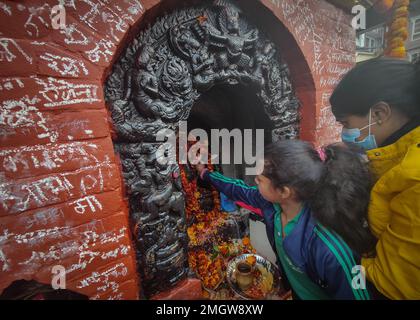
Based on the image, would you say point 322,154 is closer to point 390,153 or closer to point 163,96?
point 390,153

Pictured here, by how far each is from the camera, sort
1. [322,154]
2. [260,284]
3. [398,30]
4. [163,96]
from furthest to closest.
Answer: [398,30] < [260,284] < [163,96] < [322,154]

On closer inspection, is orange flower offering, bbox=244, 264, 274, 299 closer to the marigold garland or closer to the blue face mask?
the blue face mask

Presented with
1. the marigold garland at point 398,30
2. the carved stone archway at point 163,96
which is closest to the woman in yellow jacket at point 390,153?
the carved stone archway at point 163,96

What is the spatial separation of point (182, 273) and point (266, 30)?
233 cm

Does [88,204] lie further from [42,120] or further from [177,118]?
[177,118]

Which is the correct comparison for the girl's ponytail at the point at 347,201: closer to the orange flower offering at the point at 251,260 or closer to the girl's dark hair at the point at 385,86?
the girl's dark hair at the point at 385,86

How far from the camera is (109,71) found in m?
Result: 1.34

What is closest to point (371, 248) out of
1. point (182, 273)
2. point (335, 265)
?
point (335, 265)

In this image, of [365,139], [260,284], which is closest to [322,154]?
[365,139]

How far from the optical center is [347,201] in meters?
1.08

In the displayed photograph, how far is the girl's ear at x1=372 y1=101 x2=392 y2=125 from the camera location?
115 cm

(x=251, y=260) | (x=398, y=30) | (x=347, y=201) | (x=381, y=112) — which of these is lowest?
(x=251, y=260)

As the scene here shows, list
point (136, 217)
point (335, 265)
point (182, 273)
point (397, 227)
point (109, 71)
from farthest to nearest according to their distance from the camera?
point (182, 273), point (136, 217), point (109, 71), point (335, 265), point (397, 227)

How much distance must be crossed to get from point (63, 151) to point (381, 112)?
171 centimetres
